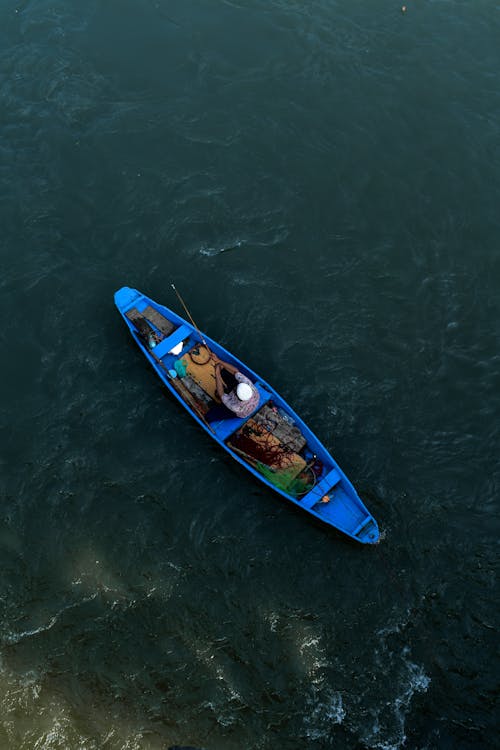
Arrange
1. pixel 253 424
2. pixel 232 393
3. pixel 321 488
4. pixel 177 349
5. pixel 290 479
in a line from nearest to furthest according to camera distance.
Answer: pixel 321 488
pixel 290 479
pixel 232 393
pixel 253 424
pixel 177 349

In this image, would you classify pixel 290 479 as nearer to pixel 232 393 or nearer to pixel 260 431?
pixel 260 431

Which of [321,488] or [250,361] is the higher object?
[250,361]

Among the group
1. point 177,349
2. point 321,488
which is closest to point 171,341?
point 177,349

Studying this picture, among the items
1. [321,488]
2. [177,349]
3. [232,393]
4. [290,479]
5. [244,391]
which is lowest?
[290,479]

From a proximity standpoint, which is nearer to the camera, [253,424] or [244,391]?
[244,391]

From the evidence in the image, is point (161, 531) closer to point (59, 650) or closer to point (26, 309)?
point (59, 650)

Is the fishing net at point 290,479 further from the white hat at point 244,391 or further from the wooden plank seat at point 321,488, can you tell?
the white hat at point 244,391

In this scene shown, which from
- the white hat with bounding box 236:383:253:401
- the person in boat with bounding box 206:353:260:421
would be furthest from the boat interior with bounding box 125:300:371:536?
the white hat with bounding box 236:383:253:401
